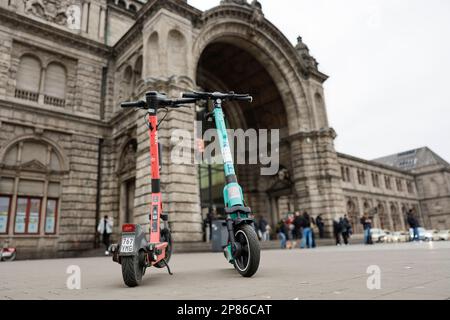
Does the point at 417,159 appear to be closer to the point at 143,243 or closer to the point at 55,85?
the point at 55,85

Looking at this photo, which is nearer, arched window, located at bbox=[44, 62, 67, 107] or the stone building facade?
the stone building facade

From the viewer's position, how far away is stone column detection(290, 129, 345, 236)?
21.8 meters

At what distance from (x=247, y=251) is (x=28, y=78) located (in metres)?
18.2

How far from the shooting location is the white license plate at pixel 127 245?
163 inches

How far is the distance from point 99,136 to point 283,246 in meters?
12.7

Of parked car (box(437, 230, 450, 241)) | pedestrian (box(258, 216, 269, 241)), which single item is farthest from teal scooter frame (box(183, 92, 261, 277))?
parked car (box(437, 230, 450, 241))

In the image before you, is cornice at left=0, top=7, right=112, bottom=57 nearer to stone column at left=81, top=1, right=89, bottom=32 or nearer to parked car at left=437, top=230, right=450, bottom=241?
stone column at left=81, top=1, right=89, bottom=32

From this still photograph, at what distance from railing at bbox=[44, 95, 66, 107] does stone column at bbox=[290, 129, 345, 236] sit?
1562 cm

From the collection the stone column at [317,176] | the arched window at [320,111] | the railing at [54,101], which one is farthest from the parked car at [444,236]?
the railing at [54,101]

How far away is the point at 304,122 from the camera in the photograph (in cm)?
2370

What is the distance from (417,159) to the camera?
6381 cm
